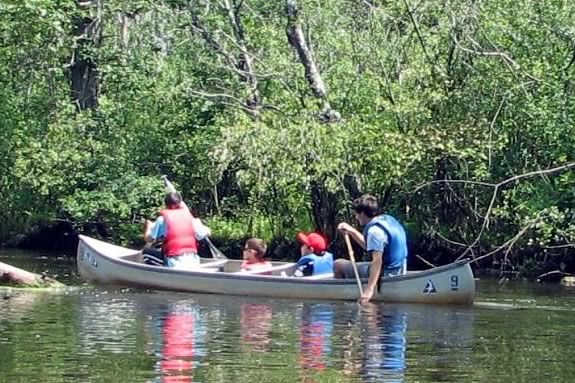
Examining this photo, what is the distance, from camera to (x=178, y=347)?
1246cm

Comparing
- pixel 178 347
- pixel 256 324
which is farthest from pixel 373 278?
pixel 178 347

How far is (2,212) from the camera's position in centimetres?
2991

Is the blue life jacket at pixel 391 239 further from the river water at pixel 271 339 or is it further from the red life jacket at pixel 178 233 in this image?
the red life jacket at pixel 178 233

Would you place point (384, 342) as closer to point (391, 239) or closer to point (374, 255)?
point (374, 255)

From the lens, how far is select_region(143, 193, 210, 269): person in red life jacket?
18.9 m

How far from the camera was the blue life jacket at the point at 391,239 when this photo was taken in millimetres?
16984

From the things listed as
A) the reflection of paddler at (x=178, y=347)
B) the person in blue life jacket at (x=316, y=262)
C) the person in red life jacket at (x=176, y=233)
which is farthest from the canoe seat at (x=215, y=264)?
the reflection of paddler at (x=178, y=347)

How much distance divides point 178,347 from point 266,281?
570 cm

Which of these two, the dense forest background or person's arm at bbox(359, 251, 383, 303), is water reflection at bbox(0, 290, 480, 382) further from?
the dense forest background

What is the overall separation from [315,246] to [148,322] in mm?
4082

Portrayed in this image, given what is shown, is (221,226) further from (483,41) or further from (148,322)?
(148,322)

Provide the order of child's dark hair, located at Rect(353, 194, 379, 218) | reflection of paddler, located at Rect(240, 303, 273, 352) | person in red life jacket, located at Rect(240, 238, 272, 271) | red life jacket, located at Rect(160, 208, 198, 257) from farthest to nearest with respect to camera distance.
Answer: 1. person in red life jacket, located at Rect(240, 238, 272, 271)
2. red life jacket, located at Rect(160, 208, 198, 257)
3. child's dark hair, located at Rect(353, 194, 379, 218)
4. reflection of paddler, located at Rect(240, 303, 273, 352)

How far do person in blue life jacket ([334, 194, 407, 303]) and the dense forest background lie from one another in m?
3.97

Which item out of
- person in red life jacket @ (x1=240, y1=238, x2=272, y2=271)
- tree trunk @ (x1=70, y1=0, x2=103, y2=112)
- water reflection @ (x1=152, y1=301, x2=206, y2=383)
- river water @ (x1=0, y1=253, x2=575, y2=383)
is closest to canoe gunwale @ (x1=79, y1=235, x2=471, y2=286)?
river water @ (x1=0, y1=253, x2=575, y2=383)
